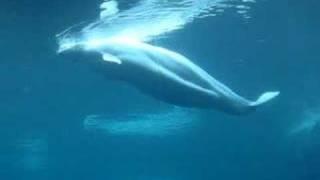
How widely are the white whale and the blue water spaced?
0.97m

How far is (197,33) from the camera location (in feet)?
46.3

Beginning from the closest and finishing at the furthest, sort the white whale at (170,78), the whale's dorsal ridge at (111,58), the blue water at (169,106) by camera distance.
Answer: the white whale at (170,78) < the whale's dorsal ridge at (111,58) < the blue water at (169,106)

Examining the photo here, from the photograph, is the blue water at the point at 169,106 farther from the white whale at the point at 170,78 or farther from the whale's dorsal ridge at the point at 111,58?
the white whale at the point at 170,78

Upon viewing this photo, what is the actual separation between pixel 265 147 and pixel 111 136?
27.4 feet

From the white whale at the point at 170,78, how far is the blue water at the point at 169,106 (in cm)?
97

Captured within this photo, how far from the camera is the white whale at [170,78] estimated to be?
7340mm

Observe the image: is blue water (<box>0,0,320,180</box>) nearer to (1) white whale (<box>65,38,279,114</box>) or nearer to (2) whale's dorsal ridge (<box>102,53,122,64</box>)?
(2) whale's dorsal ridge (<box>102,53,122,64</box>)

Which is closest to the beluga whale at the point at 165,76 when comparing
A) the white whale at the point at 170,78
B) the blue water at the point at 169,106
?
the white whale at the point at 170,78

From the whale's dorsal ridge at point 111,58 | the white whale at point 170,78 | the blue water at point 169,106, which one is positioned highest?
the blue water at point 169,106

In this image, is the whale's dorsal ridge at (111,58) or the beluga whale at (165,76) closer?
the beluga whale at (165,76)

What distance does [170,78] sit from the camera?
7.37m

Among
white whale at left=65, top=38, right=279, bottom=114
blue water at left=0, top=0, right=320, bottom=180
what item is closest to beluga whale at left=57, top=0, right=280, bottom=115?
white whale at left=65, top=38, right=279, bottom=114

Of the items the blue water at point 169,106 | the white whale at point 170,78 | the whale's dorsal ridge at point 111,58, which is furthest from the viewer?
the blue water at point 169,106

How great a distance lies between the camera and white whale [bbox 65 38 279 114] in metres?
7.34
